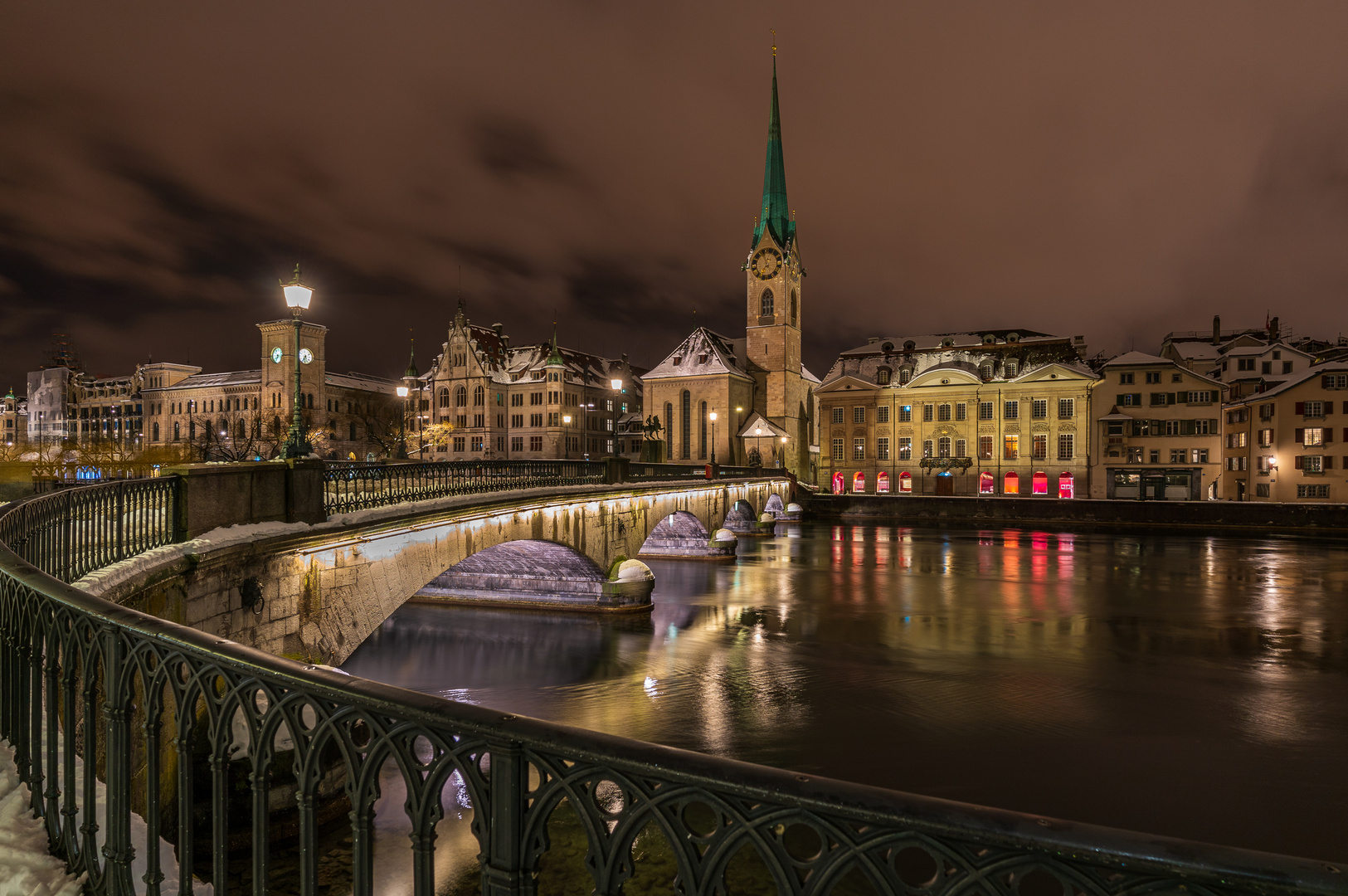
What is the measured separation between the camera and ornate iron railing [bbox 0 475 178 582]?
240 inches

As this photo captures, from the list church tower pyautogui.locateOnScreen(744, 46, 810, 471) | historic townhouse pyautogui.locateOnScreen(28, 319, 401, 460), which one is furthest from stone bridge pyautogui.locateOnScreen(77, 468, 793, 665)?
historic townhouse pyautogui.locateOnScreen(28, 319, 401, 460)

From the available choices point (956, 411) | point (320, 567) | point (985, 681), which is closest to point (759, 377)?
point (956, 411)

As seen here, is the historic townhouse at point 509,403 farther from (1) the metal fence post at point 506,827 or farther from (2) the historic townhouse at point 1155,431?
(1) the metal fence post at point 506,827

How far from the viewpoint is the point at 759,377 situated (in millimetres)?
72812

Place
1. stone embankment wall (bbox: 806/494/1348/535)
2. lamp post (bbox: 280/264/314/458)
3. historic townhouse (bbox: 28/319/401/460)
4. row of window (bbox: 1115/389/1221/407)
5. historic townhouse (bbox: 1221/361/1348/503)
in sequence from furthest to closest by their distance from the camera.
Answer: historic townhouse (bbox: 28/319/401/460) < row of window (bbox: 1115/389/1221/407) < historic townhouse (bbox: 1221/361/1348/503) < stone embankment wall (bbox: 806/494/1348/535) < lamp post (bbox: 280/264/314/458)

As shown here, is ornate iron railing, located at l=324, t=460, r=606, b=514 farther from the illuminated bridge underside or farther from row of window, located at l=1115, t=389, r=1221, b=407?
row of window, located at l=1115, t=389, r=1221, b=407

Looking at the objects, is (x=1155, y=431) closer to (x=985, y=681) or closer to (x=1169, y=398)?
(x=1169, y=398)

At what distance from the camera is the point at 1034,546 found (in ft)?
141

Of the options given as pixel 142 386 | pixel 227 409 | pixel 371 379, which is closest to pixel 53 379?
pixel 142 386

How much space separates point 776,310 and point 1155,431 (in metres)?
33.1

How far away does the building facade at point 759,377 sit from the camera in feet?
223

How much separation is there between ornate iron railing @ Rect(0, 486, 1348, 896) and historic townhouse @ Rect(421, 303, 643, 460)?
74.5 m

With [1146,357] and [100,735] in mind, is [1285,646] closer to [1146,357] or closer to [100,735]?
[100,735]

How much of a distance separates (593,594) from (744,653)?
6270 millimetres
